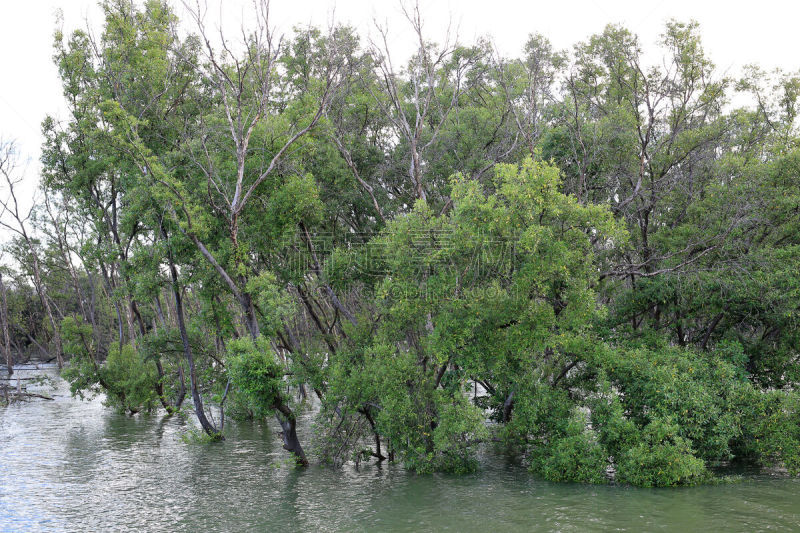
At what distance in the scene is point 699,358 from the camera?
52.2ft

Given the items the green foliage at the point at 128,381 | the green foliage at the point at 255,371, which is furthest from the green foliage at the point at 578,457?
the green foliage at the point at 128,381

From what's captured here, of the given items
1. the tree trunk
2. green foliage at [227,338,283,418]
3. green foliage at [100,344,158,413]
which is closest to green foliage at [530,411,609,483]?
green foliage at [227,338,283,418]

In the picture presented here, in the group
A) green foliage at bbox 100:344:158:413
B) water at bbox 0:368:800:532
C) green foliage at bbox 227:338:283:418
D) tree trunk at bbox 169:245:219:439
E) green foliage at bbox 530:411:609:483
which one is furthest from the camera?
green foliage at bbox 100:344:158:413

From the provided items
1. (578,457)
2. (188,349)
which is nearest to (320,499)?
(578,457)

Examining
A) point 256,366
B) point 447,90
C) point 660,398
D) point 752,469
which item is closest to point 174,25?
point 447,90

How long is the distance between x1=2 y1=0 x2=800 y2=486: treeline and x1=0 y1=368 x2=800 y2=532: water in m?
0.89

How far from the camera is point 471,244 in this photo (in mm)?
14188

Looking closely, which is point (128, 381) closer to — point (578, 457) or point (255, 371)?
point (255, 371)

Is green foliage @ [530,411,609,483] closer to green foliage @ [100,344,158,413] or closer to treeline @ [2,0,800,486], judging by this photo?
treeline @ [2,0,800,486]

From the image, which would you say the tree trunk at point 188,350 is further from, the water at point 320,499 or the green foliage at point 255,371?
the green foliage at point 255,371

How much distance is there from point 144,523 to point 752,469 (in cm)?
1452

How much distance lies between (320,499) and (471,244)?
273 inches

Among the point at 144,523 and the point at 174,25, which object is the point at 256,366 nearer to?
the point at 144,523

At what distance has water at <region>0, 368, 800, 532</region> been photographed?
1223cm
